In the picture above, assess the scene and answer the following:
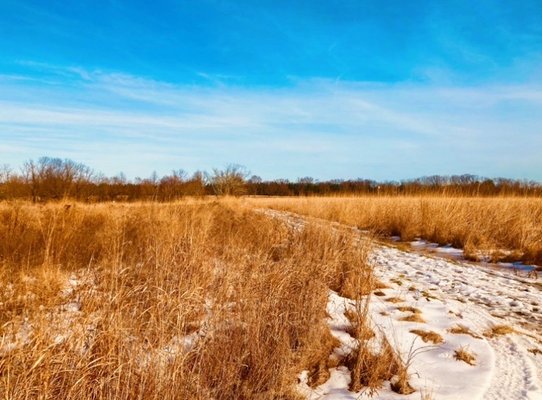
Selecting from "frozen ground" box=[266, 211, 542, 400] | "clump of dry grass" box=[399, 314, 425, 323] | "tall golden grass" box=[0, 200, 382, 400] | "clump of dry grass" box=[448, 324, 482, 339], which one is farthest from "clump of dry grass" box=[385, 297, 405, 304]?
"clump of dry grass" box=[448, 324, 482, 339]

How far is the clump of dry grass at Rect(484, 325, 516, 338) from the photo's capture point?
345 cm

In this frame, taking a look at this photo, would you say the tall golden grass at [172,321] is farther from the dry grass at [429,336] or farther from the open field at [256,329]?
the dry grass at [429,336]

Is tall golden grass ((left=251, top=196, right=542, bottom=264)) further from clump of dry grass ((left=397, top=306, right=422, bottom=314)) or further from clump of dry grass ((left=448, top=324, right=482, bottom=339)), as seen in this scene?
clump of dry grass ((left=448, top=324, right=482, bottom=339))

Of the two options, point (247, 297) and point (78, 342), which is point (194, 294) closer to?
point (247, 297)

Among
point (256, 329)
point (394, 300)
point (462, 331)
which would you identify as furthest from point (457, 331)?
point (256, 329)

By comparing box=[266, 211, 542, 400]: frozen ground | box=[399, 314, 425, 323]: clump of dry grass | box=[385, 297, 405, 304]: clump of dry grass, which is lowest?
box=[266, 211, 542, 400]: frozen ground

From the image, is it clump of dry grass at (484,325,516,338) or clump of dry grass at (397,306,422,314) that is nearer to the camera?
clump of dry grass at (484,325,516,338)

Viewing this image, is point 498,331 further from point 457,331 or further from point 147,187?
point 147,187

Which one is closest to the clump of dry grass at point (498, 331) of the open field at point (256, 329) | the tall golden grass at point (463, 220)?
the open field at point (256, 329)

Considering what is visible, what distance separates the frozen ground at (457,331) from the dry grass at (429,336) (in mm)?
36

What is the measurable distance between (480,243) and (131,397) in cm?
815

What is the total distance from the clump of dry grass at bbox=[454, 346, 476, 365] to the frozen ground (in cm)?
3

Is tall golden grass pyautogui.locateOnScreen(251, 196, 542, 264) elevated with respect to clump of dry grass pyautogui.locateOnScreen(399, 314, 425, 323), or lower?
elevated

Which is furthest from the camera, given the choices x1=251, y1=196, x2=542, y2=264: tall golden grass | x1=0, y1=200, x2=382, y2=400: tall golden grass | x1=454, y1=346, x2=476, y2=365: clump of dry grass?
x1=251, y1=196, x2=542, y2=264: tall golden grass
